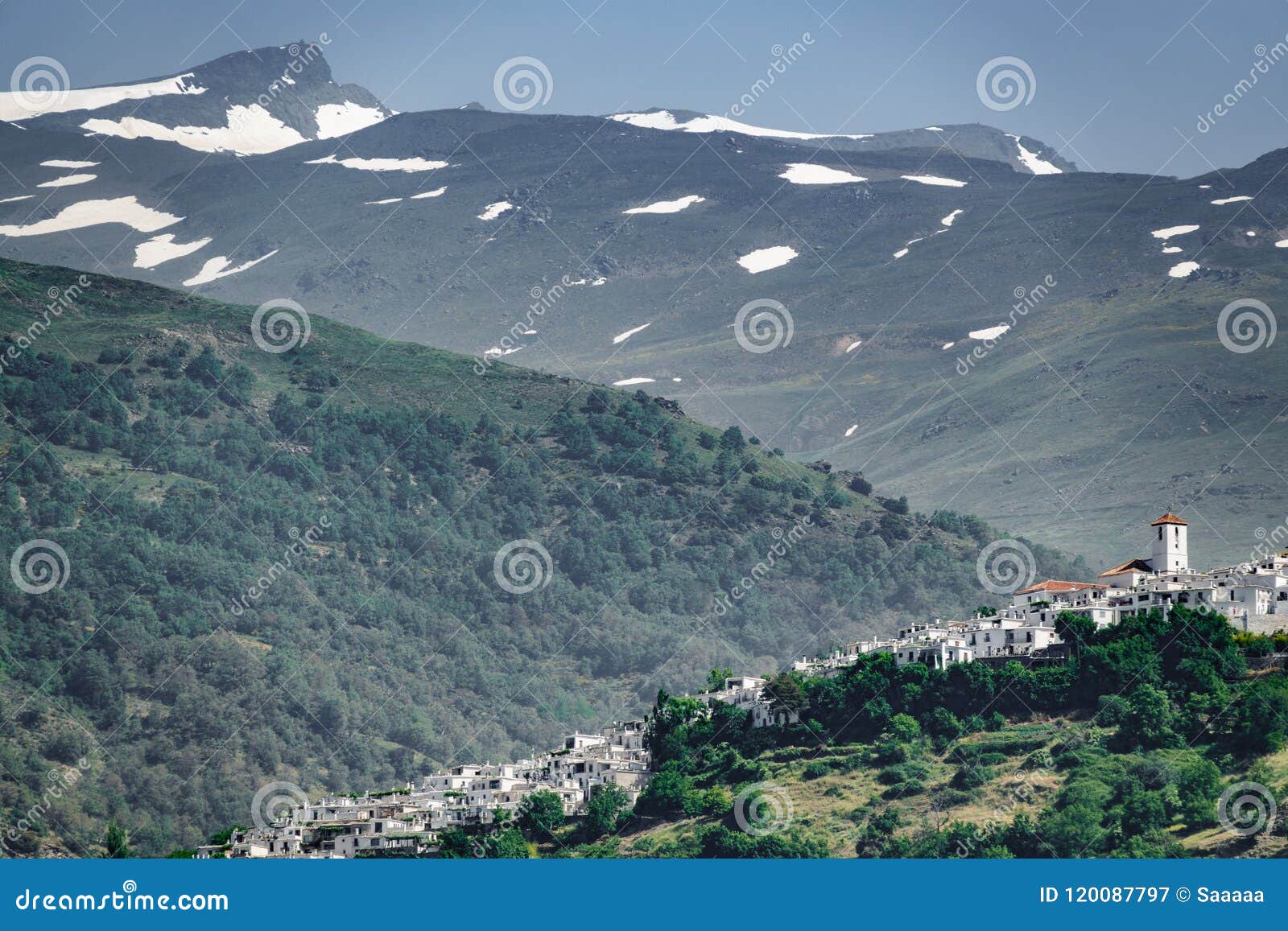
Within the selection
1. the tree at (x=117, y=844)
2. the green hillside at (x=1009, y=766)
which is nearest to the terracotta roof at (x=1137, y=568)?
the green hillside at (x=1009, y=766)

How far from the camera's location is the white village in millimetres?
100125

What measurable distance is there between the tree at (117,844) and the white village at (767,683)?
40.4 ft

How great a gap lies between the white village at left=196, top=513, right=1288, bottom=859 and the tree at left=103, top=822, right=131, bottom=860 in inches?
484

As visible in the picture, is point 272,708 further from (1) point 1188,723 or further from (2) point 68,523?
(1) point 1188,723

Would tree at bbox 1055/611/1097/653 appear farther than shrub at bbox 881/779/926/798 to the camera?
Yes

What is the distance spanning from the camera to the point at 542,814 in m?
103

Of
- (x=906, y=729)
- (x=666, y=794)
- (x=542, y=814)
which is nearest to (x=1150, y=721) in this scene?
(x=906, y=729)

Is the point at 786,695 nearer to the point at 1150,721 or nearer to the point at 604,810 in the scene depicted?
the point at 604,810

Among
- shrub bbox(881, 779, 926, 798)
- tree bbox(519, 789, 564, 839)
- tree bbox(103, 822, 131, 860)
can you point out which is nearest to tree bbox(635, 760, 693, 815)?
tree bbox(519, 789, 564, 839)

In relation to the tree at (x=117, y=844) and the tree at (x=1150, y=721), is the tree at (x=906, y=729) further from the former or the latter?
the tree at (x=117, y=844)

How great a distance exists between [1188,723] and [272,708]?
305 ft

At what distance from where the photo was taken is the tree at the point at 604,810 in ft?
335

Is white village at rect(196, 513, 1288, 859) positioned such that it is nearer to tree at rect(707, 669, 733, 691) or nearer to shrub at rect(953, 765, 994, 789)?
tree at rect(707, 669, 733, 691)

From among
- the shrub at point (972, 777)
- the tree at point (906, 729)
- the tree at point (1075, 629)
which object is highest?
the tree at point (1075, 629)
